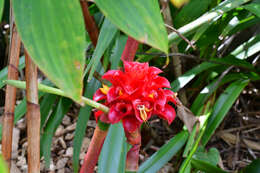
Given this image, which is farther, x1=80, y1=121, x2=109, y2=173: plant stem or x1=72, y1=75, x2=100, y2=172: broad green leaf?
x1=72, y1=75, x2=100, y2=172: broad green leaf

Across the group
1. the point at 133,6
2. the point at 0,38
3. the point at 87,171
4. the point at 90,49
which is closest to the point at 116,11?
the point at 133,6

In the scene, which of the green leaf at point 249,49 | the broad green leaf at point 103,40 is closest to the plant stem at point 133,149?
the broad green leaf at point 103,40

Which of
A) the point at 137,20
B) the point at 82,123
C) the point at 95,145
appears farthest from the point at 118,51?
the point at 137,20

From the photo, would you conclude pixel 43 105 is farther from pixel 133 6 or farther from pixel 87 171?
pixel 133 6

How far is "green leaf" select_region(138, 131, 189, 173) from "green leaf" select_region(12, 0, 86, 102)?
486 mm

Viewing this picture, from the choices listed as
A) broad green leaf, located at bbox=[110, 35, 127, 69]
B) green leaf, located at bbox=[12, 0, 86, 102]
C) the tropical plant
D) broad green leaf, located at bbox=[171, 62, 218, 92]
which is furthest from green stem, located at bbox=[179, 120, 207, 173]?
green leaf, located at bbox=[12, 0, 86, 102]

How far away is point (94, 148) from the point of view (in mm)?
375

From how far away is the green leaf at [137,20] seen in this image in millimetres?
201

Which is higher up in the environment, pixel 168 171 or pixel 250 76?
pixel 250 76

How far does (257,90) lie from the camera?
3.21ft

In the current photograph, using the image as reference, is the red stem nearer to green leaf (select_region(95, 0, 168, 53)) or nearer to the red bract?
the red bract

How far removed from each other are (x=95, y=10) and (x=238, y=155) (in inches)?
21.4

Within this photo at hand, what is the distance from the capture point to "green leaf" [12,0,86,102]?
19 centimetres

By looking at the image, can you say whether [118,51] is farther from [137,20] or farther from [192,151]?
[137,20]
